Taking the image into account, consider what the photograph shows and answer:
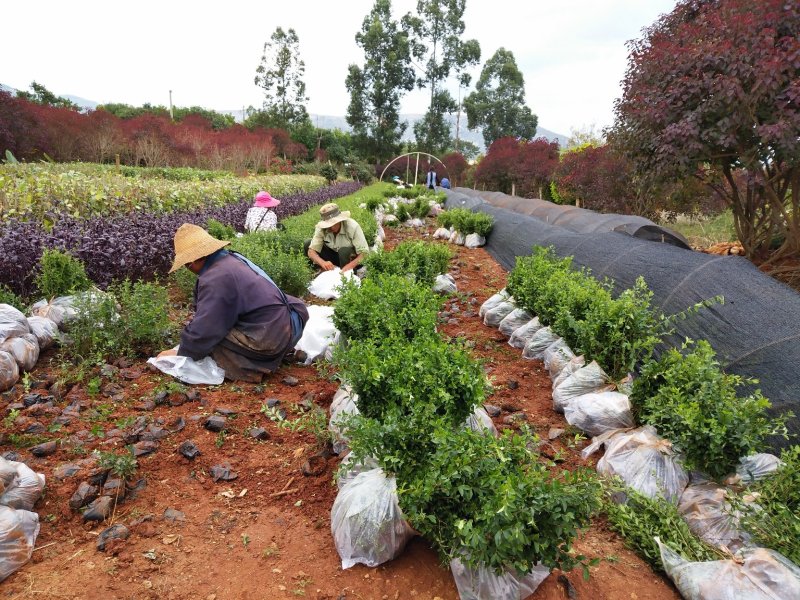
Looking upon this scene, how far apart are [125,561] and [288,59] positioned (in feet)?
172

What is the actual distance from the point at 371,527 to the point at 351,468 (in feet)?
0.99

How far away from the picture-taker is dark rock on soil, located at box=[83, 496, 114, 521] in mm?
2326

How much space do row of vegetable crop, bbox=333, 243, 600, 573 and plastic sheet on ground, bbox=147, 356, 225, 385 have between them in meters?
1.42

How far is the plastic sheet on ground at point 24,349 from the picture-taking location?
11.8ft

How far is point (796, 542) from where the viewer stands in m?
1.94

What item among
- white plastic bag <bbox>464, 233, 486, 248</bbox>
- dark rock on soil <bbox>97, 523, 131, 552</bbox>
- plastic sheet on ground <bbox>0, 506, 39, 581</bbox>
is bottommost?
dark rock on soil <bbox>97, 523, 131, 552</bbox>

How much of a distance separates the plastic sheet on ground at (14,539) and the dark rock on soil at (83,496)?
8.5 inches

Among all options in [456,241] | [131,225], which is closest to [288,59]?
[456,241]

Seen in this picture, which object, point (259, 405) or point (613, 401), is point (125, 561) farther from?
point (613, 401)

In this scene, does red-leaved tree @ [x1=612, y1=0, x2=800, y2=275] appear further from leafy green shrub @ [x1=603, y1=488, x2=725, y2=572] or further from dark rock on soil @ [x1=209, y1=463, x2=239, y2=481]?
dark rock on soil @ [x1=209, y1=463, x2=239, y2=481]

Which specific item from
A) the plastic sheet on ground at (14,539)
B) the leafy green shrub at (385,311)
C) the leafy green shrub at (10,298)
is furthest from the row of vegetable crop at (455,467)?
the leafy green shrub at (10,298)

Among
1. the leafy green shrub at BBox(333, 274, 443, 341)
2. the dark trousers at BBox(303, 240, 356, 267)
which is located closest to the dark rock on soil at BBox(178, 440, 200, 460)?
the leafy green shrub at BBox(333, 274, 443, 341)

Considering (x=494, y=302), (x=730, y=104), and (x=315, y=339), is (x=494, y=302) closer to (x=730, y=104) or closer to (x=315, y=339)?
(x=315, y=339)

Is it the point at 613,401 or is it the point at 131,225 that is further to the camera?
the point at 131,225
